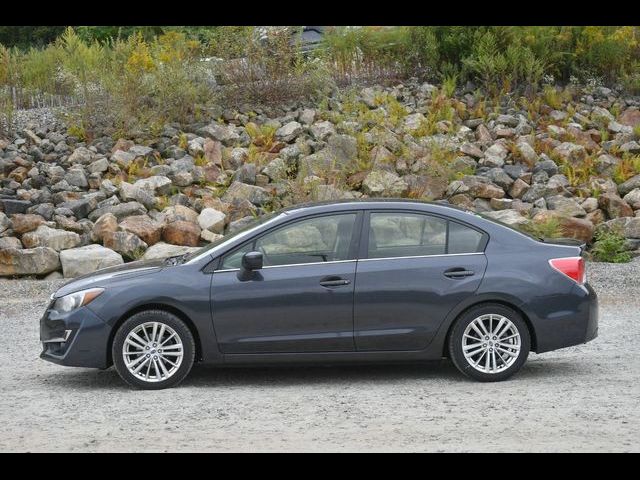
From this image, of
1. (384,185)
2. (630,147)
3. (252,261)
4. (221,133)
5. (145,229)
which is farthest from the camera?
(221,133)

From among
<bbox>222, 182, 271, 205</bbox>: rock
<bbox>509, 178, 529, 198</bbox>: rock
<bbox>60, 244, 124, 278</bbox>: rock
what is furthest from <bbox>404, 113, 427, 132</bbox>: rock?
<bbox>60, 244, 124, 278</bbox>: rock

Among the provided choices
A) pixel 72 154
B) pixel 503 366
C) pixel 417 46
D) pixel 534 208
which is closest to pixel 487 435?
pixel 503 366

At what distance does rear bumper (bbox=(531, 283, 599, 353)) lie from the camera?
8.18 metres

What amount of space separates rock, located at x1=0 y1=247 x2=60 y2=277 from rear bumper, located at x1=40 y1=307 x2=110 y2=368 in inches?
234

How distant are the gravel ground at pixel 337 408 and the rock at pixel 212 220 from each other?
529cm

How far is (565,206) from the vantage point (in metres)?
15.4

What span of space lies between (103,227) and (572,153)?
7934 mm

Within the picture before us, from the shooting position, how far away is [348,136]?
17.0 m

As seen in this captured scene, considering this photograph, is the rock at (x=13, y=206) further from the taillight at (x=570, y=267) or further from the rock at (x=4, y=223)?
the taillight at (x=570, y=267)

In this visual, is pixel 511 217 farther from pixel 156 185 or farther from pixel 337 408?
pixel 337 408

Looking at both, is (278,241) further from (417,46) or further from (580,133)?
(417,46)

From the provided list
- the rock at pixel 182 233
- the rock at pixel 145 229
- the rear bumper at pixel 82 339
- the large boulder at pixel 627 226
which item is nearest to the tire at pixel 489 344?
the rear bumper at pixel 82 339

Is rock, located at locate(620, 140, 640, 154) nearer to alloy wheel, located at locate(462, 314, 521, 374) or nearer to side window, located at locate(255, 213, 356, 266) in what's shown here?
alloy wheel, located at locate(462, 314, 521, 374)

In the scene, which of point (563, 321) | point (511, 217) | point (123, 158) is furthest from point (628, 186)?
point (563, 321)
